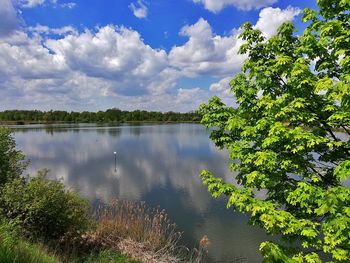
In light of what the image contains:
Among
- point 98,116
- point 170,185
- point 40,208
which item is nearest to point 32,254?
point 40,208

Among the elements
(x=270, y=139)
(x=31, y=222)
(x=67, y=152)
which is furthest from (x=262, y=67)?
(x=67, y=152)

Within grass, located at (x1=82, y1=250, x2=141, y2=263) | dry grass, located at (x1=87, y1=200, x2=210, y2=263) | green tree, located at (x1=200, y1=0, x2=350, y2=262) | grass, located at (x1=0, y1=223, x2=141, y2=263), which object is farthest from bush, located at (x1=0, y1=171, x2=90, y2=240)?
green tree, located at (x1=200, y1=0, x2=350, y2=262)

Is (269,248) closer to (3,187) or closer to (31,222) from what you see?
(31,222)

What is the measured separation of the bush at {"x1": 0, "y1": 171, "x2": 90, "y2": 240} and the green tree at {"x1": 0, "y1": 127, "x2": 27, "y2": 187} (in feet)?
2.42

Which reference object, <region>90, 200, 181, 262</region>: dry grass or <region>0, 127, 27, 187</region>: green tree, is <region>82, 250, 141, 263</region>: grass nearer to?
<region>90, 200, 181, 262</region>: dry grass

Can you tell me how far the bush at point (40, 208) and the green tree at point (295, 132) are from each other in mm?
5599

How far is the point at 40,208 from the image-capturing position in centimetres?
1023

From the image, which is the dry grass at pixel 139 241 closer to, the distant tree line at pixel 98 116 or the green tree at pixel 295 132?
the green tree at pixel 295 132

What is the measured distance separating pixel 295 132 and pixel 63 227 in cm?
875

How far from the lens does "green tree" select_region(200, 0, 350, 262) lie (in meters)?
6.03

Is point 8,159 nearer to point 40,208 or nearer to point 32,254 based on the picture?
point 40,208

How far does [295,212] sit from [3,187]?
9.81 m

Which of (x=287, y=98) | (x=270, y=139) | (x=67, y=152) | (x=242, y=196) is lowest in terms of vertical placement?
(x=67, y=152)

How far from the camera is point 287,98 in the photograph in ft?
23.6
